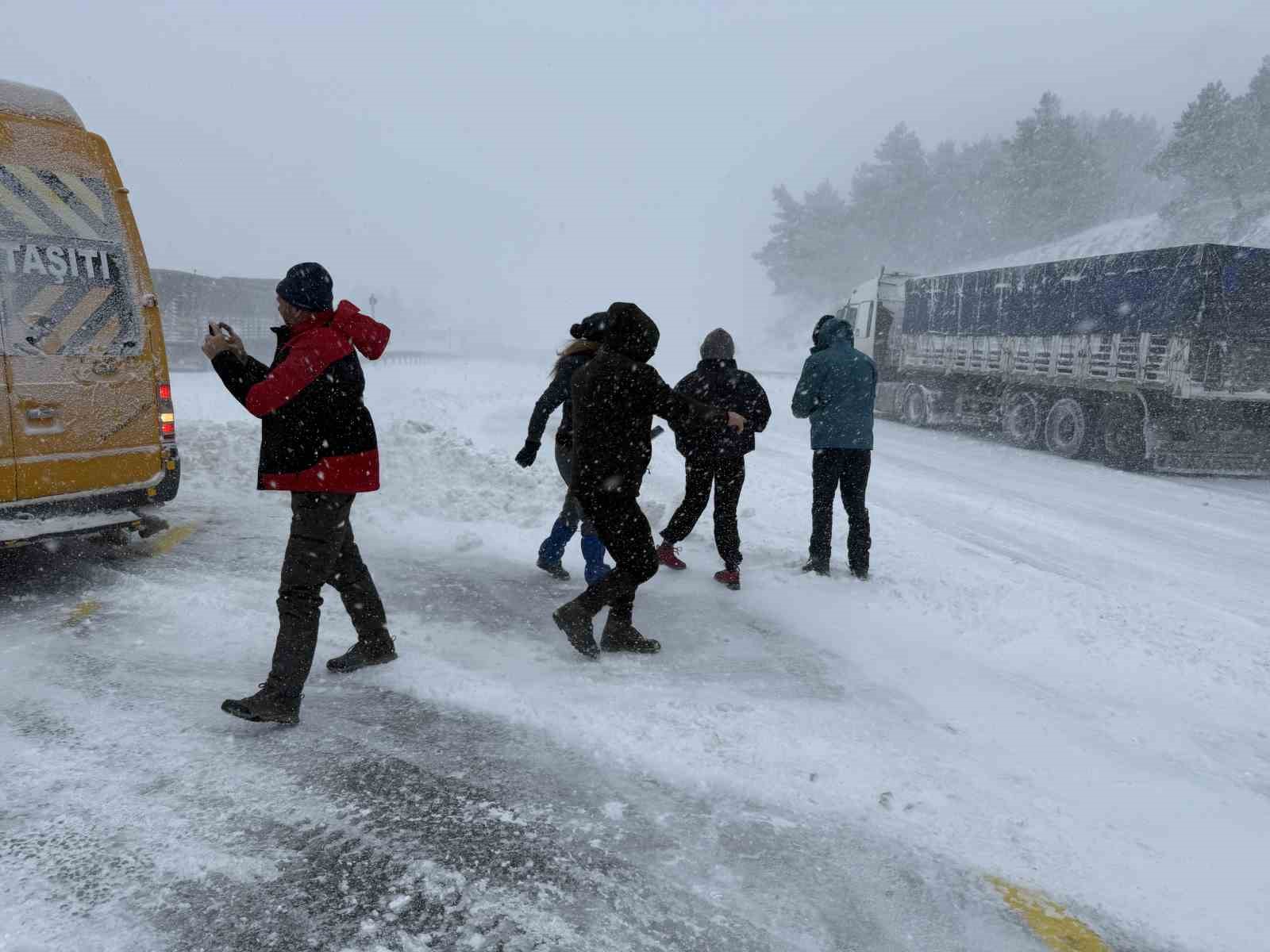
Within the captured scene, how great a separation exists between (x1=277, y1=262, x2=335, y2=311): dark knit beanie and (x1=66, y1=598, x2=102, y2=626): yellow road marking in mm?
2644

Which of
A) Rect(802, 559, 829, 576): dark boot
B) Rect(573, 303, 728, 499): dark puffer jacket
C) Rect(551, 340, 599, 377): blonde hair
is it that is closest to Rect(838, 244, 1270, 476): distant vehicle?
Rect(802, 559, 829, 576): dark boot

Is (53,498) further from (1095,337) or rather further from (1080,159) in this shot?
(1080,159)

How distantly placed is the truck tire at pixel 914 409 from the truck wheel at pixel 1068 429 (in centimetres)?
352

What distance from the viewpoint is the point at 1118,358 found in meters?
12.4

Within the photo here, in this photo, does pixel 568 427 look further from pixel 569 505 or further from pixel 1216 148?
pixel 1216 148

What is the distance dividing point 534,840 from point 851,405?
3996 millimetres

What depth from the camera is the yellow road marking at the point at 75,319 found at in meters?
4.79

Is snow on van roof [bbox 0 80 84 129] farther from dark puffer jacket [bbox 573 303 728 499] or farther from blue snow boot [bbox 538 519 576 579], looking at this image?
blue snow boot [bbox 538 519 576 579]

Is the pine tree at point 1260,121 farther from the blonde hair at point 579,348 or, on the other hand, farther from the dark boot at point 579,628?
the dark boot at point 579,628

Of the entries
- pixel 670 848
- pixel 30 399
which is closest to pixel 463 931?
pixel 670 848

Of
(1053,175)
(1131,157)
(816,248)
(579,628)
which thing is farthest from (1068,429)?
(1131,157)

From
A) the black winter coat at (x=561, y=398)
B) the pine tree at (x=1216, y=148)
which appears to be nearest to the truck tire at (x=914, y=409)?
the black winter coat at (x=561, y=398)

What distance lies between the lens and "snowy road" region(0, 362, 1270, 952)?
2.40 meters

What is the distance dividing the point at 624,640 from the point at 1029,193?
6290cm
